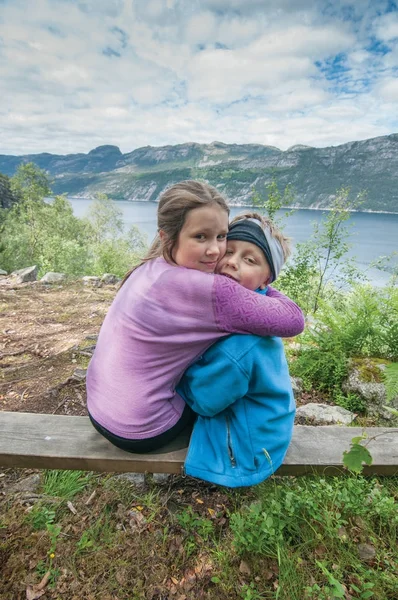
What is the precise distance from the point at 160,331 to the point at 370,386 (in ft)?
8.86

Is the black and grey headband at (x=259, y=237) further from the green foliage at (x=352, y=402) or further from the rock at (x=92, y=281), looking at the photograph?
the rock at (x=92, y=281)

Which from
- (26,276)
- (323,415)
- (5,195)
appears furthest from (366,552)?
(5,195)

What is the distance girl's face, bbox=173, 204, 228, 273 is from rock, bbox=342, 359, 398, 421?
100 inches

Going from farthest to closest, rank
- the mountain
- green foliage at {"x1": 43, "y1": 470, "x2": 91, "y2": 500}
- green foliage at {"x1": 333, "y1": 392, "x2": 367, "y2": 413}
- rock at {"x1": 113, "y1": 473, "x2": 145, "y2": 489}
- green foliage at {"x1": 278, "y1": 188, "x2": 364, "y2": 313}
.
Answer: the mountain
green foliage at {"x1": 278, "y1": 188, "x2": 364, "y2": 313}
green foliage at {"x1": 333, "y1": 392, "x2": 367, "y2": 413}
rock at {"x1": 113, "y1": 473, "x2": 145, "y2": 489}
green foliage at {"x1": 43, "y1": 470, "x2": 91, "y2": 500}

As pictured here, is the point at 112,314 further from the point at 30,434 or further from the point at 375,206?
the point at 375,206

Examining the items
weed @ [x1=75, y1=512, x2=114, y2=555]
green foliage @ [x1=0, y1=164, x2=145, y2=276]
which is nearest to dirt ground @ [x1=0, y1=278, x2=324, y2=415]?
weed @ [x1=75, y1=512, x2=114, y2=555]

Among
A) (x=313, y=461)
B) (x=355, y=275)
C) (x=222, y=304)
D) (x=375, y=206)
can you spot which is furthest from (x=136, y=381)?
(x=375, y=206)

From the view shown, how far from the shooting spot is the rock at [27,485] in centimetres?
217

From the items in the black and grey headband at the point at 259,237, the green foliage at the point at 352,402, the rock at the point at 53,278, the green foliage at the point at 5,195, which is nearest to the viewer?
the black and grey headband at the point at 259,237

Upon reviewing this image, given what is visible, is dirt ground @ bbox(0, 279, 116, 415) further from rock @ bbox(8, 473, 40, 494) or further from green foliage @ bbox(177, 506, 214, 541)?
green foliage @ bbox(177, 506, 214, 541)

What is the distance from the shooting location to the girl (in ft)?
4.77

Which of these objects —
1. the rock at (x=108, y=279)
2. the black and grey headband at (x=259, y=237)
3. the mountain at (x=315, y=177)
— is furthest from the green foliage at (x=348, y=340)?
the mountain at (x=315, y=177)

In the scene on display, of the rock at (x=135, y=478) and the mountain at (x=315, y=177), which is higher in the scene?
the mountain at (x=315, y=177)

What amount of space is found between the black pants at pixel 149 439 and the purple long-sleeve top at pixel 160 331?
4cm
